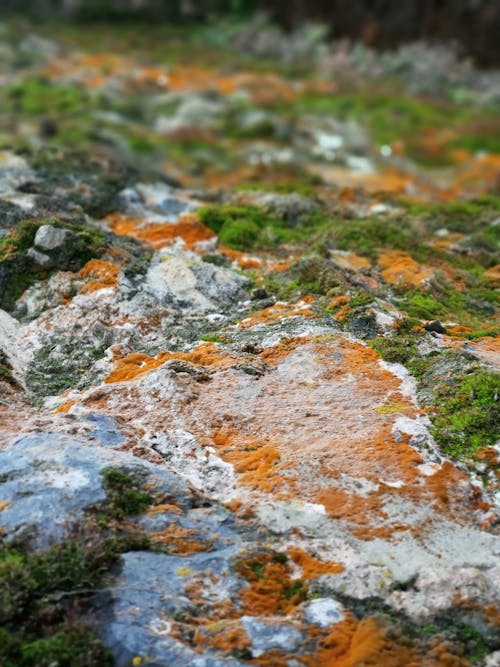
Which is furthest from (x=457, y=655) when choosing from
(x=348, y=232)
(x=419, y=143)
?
(x=419, y=143)

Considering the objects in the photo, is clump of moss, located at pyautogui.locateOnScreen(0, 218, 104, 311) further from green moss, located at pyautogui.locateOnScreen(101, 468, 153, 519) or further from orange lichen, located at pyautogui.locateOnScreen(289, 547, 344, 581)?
orange lichen, located at pyautogui.locateOnScreen(289, 547, 344, 581)

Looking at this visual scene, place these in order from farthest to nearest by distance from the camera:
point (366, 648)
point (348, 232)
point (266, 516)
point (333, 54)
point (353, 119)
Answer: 1. point (333, 54)
2. point (353, 119)
3. point (348, 232)
4. point (266, 516)
5. point (366, 648)

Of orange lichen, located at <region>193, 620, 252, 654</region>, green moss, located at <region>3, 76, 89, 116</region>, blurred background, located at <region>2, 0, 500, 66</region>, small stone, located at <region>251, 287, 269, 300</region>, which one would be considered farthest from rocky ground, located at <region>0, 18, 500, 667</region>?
blurred background, located at <region>2, 0, 500, 66</region>

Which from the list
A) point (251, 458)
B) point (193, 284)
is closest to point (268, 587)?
point (251, 458)

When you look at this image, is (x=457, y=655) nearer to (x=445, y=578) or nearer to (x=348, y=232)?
(x=445, y=578)

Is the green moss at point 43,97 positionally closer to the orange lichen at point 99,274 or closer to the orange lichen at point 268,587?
the orange lichen at point 99,274

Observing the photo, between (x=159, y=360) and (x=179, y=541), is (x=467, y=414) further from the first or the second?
(x=159, y=360)
